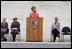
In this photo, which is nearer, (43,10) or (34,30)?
(34,30)

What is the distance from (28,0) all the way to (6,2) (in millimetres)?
1504

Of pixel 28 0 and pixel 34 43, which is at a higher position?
pixel 28 0

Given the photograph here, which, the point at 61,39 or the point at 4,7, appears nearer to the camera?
the point at 61,39

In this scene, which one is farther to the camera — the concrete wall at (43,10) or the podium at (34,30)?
the concrete wall at (43,10)

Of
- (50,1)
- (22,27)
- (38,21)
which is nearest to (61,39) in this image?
(38,21)

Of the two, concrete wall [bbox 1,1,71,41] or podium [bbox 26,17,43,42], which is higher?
concrete wall [bbox 1,1,71,41]

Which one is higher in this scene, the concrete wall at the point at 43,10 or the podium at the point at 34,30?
the concrete wall at the point at 43,10

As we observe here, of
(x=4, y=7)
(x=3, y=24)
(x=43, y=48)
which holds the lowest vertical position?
(x=43, y=48)

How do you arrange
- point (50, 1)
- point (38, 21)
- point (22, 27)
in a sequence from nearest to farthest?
point (38, 21), point (22, 27), point (50, 1)

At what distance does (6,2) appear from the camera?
1742 cm

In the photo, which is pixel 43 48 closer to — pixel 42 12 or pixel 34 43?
pixel 34 43

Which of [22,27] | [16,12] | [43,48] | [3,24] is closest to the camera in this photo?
[43,48]

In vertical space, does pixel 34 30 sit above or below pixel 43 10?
below

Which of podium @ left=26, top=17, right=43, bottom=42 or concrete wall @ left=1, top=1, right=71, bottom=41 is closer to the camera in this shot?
podium @ left=26, top=17, right=43, bottom=42
